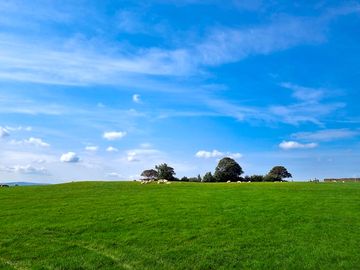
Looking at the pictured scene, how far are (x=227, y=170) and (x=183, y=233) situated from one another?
77.4 meters

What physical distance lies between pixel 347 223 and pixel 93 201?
2502 centimetres

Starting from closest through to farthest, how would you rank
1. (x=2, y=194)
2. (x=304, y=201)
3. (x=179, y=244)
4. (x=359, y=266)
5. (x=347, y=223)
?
(x=359, y=266)
(x=179, y=244)
(x=347, y=223)
(x=304, y=201)
(x=2, y=194)

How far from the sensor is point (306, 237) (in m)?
29.2

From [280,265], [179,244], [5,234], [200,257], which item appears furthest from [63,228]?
[280,265]

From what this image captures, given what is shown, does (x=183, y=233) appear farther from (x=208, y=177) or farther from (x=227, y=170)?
(x=227, y=170)

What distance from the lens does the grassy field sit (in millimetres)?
24547

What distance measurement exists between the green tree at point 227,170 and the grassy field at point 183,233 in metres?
59.2

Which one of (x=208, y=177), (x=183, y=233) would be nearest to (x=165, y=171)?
(x=208, y=177)

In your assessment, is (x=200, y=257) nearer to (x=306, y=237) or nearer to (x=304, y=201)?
(x=306, y=237)

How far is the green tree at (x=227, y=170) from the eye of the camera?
105 m

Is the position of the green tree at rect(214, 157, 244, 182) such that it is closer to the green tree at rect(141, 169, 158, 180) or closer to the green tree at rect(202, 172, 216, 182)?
the green tree at rect(202, 172, 216, 182)

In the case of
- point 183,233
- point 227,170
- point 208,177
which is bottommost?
point 183,233

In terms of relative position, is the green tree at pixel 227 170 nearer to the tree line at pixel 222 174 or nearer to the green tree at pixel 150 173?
the tree line at pixel 222 174

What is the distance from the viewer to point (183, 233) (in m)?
30.0
